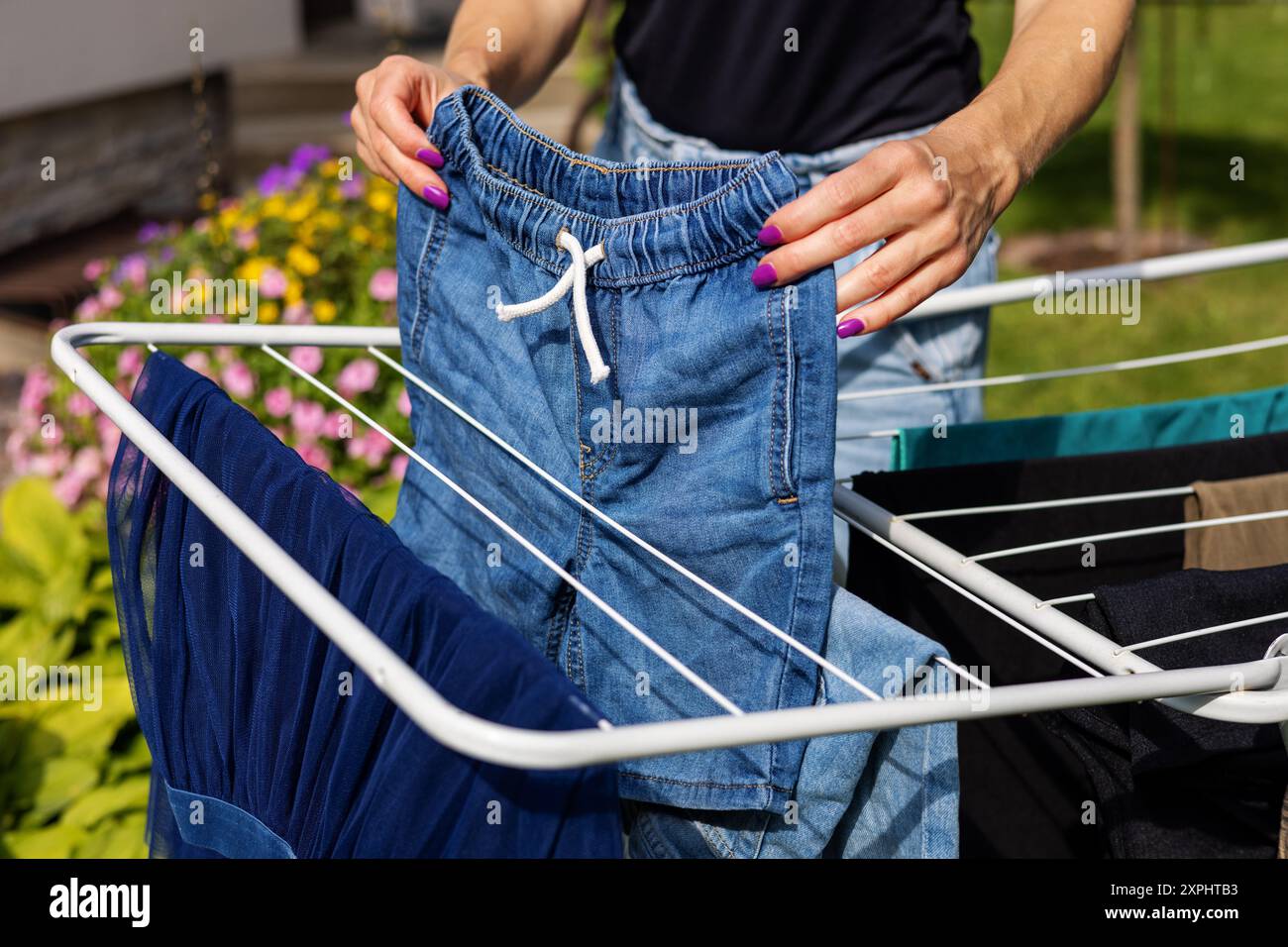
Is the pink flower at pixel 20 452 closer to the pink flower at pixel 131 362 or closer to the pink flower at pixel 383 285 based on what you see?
the pink flower at pixel 131 362

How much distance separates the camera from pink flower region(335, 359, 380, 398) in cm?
317

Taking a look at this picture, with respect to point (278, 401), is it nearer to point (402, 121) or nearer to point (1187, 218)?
point (402, 121)

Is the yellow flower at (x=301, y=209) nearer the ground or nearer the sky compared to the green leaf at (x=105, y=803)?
nearer the sky

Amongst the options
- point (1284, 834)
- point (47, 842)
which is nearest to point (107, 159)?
point (47, 842)

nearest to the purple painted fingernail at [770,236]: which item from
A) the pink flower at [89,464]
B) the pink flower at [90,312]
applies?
the pink flower at [89,464]

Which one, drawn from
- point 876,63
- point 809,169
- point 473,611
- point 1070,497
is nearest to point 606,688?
point 473,611

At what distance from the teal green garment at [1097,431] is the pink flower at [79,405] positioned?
2.51m

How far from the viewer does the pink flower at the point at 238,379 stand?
3252 mm

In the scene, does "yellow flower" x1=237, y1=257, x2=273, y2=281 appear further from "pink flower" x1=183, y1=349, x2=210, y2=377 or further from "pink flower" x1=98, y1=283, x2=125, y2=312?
"pink flower" x1=98, y1=283, x2=125, y2=312

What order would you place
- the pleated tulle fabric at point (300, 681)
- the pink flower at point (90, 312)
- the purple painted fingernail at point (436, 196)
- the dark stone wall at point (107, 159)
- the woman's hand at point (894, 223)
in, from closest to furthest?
the pleated tulle fabric at point (300, 681)
the woman's hand at point (894, 223)
the purple painted fingernail at point (436, 196)
the pink flower at point (90, 312)
the dark stone wall at point (107, 159)

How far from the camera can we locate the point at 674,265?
1222mm

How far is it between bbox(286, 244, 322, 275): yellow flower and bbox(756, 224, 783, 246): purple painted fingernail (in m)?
2.48

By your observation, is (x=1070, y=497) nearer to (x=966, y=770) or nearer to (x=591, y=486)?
(x=966, y=770)

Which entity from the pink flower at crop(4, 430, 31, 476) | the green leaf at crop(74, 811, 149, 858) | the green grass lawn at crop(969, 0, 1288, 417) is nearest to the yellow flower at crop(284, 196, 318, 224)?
the pink flower at crop(4, 430, 31, 476)
